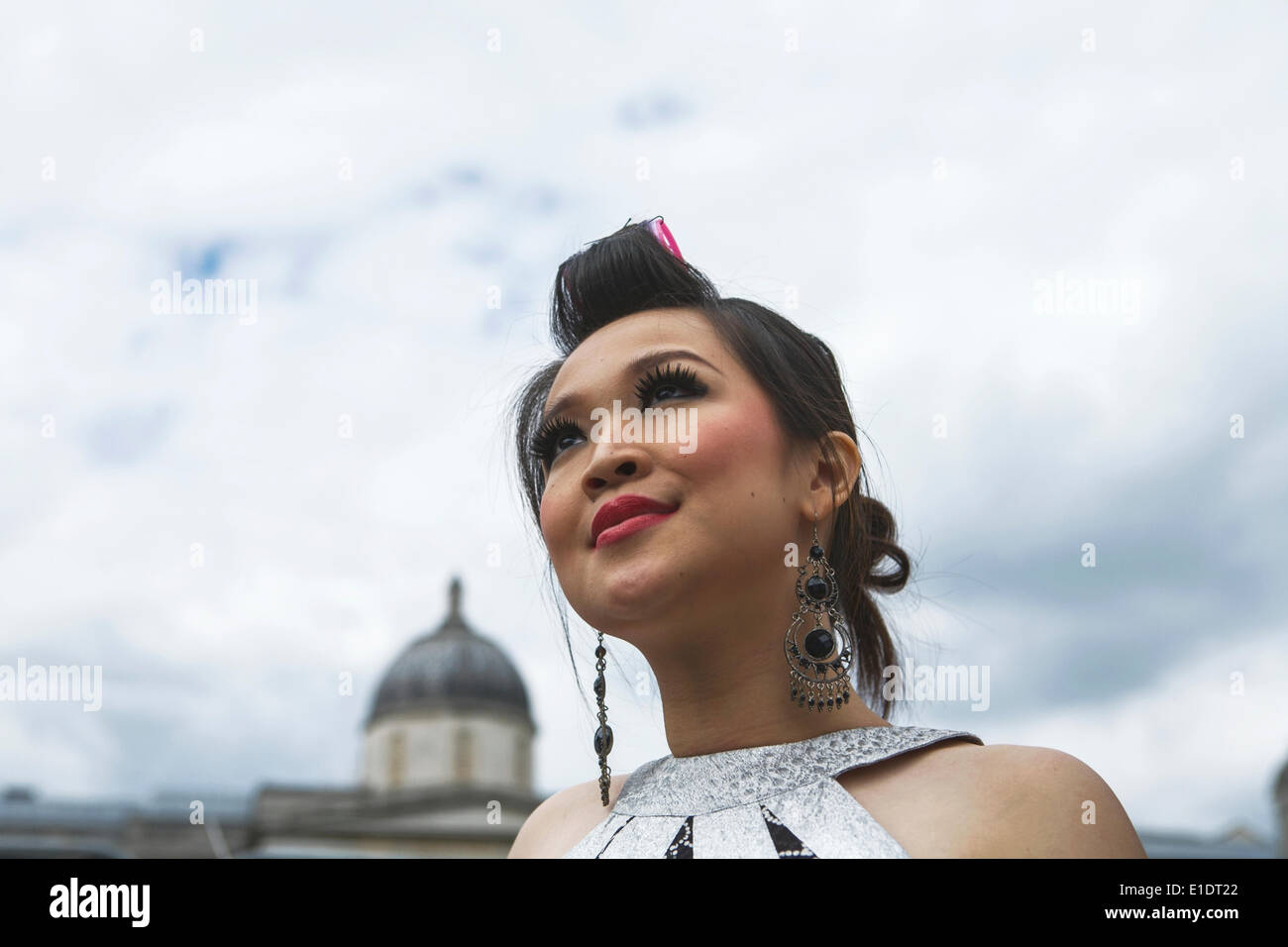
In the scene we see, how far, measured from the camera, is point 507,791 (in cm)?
3722

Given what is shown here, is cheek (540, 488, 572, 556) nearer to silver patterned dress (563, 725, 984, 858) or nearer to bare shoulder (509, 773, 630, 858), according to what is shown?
silver patterned dress (563, 725, 984, 858)

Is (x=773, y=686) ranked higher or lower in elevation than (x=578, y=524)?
lower

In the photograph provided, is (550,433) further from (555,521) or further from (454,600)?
(454,600)

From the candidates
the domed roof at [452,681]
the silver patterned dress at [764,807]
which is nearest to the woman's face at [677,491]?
the silver patterned dress at [764,807]

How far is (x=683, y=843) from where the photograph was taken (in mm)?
2391

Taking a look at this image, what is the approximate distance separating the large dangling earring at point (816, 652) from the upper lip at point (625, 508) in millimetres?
364

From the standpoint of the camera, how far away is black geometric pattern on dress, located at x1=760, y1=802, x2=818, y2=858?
2.23 metres

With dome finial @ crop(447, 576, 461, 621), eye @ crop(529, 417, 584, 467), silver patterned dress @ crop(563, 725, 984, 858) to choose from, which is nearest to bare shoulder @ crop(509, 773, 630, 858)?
silver patterned dress @ crop(563, 725, 984, 858)

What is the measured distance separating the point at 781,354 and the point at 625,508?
578 mm

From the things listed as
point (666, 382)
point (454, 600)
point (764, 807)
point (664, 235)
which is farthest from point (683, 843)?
point (454, 600)

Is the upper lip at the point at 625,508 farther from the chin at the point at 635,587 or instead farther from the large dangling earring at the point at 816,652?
the large dangling earring at the point at 816,652
